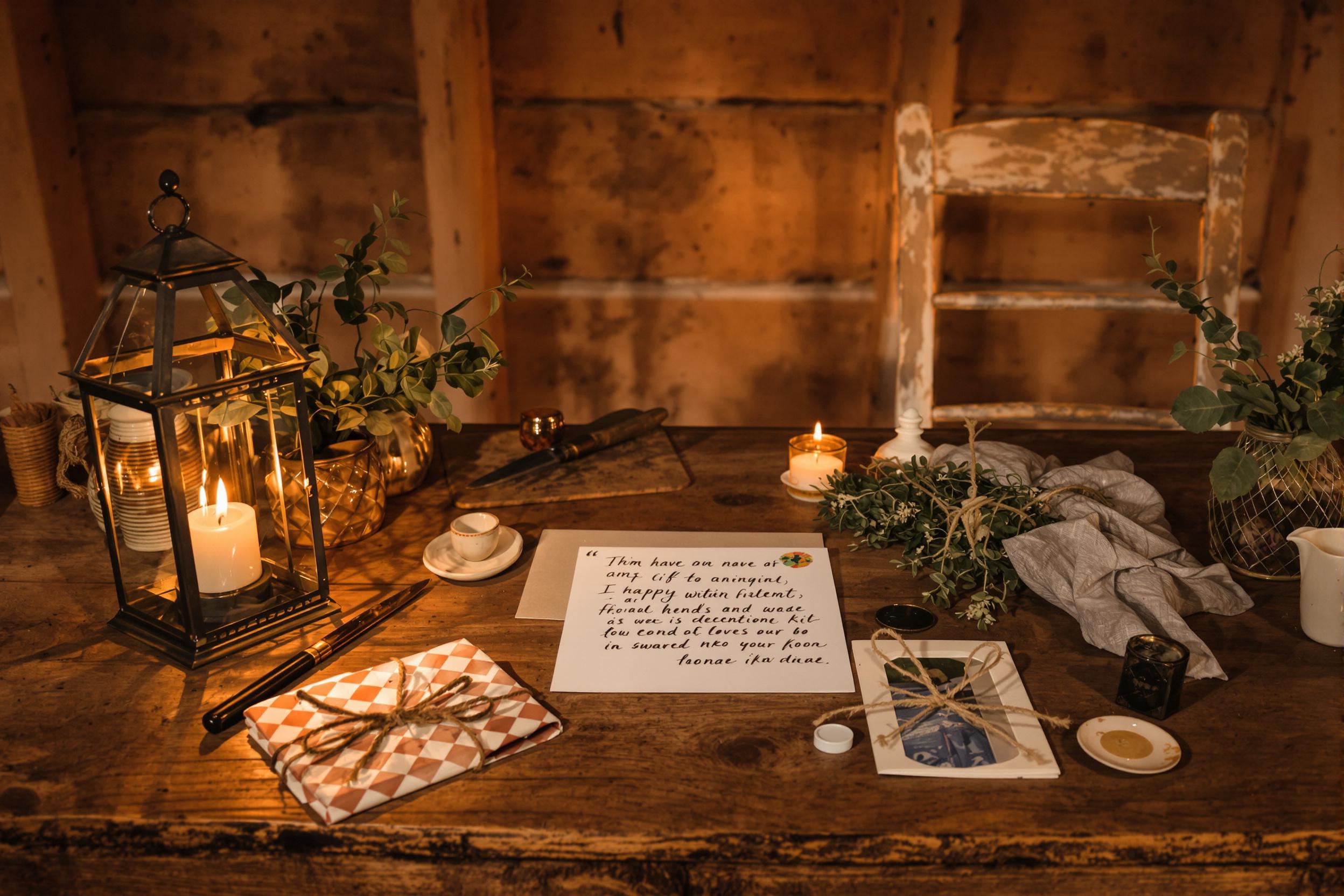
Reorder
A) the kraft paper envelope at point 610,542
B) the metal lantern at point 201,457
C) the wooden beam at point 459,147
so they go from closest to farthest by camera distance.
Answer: the metal lantern at point 201,457 < the kraft paper envelope at point 610,542 < the wooden beam at point 459,147

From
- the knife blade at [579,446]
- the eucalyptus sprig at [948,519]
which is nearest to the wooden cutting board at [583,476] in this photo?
the knife blade at [579,446]

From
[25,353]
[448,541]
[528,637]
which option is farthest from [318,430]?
[25,353]

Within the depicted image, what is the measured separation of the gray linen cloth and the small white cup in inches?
20.0

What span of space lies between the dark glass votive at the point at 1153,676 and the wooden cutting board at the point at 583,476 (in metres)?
0.57

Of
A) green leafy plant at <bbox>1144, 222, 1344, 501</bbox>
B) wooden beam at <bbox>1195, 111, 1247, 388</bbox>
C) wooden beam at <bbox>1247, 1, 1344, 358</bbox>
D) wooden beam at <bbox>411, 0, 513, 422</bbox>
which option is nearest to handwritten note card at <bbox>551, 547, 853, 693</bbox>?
green leafy plant at <bbox>1144, 222, 1344, 501</bbox>

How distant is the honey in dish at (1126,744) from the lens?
2.41 ft

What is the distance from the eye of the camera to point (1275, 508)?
98cm

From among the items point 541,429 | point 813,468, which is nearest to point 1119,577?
point 813,468

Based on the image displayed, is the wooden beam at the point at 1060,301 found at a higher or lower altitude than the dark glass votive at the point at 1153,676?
higher

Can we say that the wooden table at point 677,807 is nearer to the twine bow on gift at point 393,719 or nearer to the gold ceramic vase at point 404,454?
the twine bow on gift at point 393,719

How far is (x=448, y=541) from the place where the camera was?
106 cm

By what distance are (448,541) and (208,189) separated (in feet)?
5.07

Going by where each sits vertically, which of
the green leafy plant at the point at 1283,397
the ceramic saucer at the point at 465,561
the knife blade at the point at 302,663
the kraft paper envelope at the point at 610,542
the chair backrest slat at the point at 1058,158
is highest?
the chair backrest slat at the point at 1058,158

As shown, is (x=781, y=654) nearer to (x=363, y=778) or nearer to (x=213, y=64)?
(x=363, y=778)
